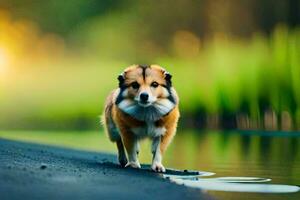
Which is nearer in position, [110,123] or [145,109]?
[145,109]

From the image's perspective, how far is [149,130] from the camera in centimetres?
1114

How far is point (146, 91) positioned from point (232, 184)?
1.64 m

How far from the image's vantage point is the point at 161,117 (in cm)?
1107

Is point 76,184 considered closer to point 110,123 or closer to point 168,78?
point 168,78

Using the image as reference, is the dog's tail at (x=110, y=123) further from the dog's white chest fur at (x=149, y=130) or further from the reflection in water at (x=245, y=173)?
the reflection in water at (x=245, y=173)

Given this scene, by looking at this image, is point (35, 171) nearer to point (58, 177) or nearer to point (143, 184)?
point (58, 177)

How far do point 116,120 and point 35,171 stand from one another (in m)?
2.61

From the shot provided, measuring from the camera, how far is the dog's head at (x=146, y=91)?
10.7 meters

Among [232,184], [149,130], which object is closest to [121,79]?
[149,130]

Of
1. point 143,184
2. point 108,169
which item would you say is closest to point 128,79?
point 108,169

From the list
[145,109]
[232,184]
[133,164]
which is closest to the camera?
[232,184]

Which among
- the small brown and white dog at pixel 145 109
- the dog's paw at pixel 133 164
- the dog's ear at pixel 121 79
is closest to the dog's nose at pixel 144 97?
the small brown and white dog at pixel 145 109

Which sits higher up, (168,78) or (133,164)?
(168,78)

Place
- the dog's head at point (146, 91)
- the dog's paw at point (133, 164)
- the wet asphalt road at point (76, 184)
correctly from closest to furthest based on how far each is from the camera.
Result: the wet asphalt road at point (76, 184)
the dog's head at point (146, 91)
the dog's paw at point (133, 164)
